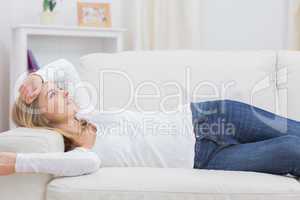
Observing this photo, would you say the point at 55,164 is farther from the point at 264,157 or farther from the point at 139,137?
the point at 264,157

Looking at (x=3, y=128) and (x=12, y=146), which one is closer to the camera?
(x=12, y=146)

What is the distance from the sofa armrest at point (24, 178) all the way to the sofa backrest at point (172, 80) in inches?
22.5

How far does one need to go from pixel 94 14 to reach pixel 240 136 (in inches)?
62.8

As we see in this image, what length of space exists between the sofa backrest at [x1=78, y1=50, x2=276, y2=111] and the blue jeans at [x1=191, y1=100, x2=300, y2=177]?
142mm

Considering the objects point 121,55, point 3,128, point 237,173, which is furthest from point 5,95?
point 237,173

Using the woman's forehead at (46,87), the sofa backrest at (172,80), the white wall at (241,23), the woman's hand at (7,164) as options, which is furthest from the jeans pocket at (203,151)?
the white wall at (241,23)

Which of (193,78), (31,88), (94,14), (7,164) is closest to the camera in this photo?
(7,164)

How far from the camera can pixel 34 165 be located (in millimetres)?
1645

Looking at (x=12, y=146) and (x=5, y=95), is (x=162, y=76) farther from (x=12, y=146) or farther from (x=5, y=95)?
(x=5, y=95)

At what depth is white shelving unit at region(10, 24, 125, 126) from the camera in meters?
3.05

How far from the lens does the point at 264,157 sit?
6.15 feet

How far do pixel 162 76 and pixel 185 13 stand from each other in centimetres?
117

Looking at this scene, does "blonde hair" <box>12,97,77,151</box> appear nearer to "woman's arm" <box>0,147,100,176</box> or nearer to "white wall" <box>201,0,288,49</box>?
"woman's arm" <box>0,147,100,176</box>

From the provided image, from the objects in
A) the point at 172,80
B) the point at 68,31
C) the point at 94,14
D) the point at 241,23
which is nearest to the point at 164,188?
the point at 172,80
